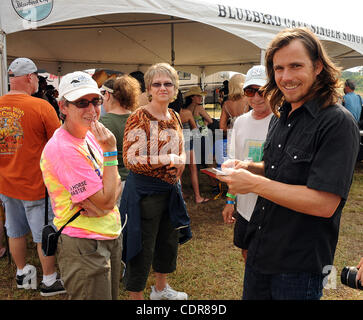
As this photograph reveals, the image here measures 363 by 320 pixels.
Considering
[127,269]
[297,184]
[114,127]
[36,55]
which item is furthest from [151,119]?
[36,55]

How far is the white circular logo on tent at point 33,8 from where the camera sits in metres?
3.20

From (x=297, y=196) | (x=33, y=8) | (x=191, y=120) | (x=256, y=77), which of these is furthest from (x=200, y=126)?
(x=297, y=196)

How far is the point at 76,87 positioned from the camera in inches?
64.6

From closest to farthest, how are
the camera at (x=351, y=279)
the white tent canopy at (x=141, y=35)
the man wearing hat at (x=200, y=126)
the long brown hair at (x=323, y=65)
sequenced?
the long brown hair at (x=323, y=65)
the camera at (x=351, y=279)
the white tent canopy at (x=141, y=35)
the man wearing hat at (x=200, y=126)

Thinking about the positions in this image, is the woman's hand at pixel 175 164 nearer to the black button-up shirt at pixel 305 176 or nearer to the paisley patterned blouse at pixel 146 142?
the paisley patterned blouse at pixel 146 142

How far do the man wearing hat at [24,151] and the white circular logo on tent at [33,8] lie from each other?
0.72 meters

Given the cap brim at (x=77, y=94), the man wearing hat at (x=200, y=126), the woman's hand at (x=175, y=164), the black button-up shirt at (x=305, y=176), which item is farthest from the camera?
the man wearing hat at (x=200, y=126)

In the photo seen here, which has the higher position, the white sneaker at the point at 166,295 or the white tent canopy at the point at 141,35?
the white tent canopy at the point at 141,35

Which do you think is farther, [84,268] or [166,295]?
[166,295]

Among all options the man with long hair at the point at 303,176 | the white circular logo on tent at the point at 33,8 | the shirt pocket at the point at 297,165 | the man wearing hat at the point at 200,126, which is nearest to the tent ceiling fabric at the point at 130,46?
the man wearing hat at the point at 200,126

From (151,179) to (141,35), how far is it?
20.5ft

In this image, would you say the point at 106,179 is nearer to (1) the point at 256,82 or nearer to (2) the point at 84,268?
(2) the point at 84,268

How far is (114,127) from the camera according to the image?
2777mm
